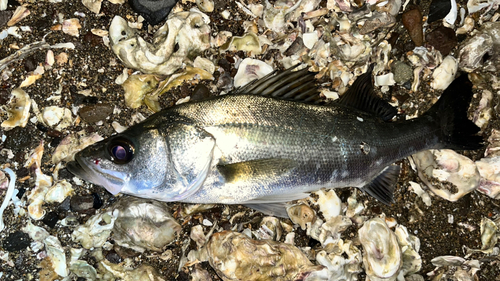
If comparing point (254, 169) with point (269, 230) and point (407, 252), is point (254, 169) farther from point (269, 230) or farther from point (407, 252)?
point (407, 252)

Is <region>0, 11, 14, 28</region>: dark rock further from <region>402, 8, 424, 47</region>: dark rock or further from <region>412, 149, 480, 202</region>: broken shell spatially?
<region>412, 149, 480, 202</region>: broken shell

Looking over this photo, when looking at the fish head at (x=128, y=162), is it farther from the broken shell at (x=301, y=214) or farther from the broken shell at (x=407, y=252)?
the broken shell at (x=407, y=252)

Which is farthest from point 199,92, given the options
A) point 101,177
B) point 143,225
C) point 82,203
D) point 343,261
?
point 343,261

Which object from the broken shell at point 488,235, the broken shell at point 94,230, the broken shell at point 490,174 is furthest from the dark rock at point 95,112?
the broken shell at point 488,235

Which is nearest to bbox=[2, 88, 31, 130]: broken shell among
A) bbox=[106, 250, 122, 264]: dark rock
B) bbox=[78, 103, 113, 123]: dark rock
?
bbox=[78, 103, 113, 123]: dark rock

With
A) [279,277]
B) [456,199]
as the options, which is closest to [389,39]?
[456,199]
